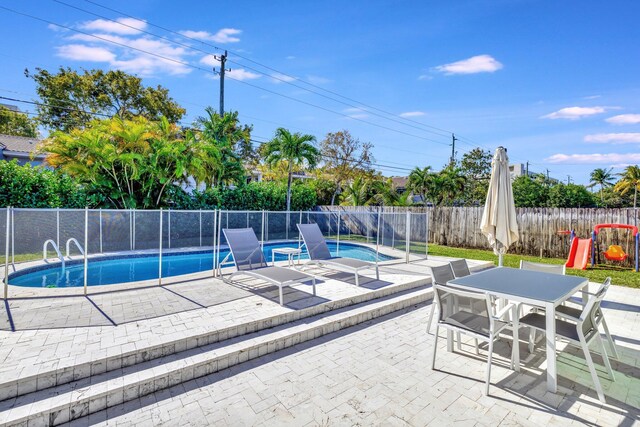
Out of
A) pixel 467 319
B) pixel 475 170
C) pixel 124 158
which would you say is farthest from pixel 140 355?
pixel 475 170

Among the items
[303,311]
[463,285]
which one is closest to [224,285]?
[303,311]

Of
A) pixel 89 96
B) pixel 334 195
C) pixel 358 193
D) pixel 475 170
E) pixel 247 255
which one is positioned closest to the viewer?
pixel 247 255

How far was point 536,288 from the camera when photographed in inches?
147

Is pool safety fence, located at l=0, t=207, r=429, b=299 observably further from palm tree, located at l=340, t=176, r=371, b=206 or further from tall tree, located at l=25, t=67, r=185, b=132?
tall tree, located at l=25, t=67, r=185, b=132

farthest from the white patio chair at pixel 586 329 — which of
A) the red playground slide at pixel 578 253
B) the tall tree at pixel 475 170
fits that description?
the tall tree at pixel 475 170

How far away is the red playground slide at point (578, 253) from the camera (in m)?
9.84

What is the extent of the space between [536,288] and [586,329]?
0.59 m

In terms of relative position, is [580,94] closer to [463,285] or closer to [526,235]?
[526,235]

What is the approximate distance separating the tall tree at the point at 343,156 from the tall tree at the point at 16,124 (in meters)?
23.7

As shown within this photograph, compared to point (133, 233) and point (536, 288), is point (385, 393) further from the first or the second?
point (133, 233)

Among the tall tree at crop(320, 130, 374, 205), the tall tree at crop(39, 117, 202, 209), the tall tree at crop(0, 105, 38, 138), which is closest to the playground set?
the tall tree at crop(39, 117, 202, 209)

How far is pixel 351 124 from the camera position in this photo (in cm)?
3120

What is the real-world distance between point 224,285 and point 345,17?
11.7 meters

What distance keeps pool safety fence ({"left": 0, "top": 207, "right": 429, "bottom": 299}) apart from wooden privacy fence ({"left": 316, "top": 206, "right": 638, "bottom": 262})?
3.34 m
